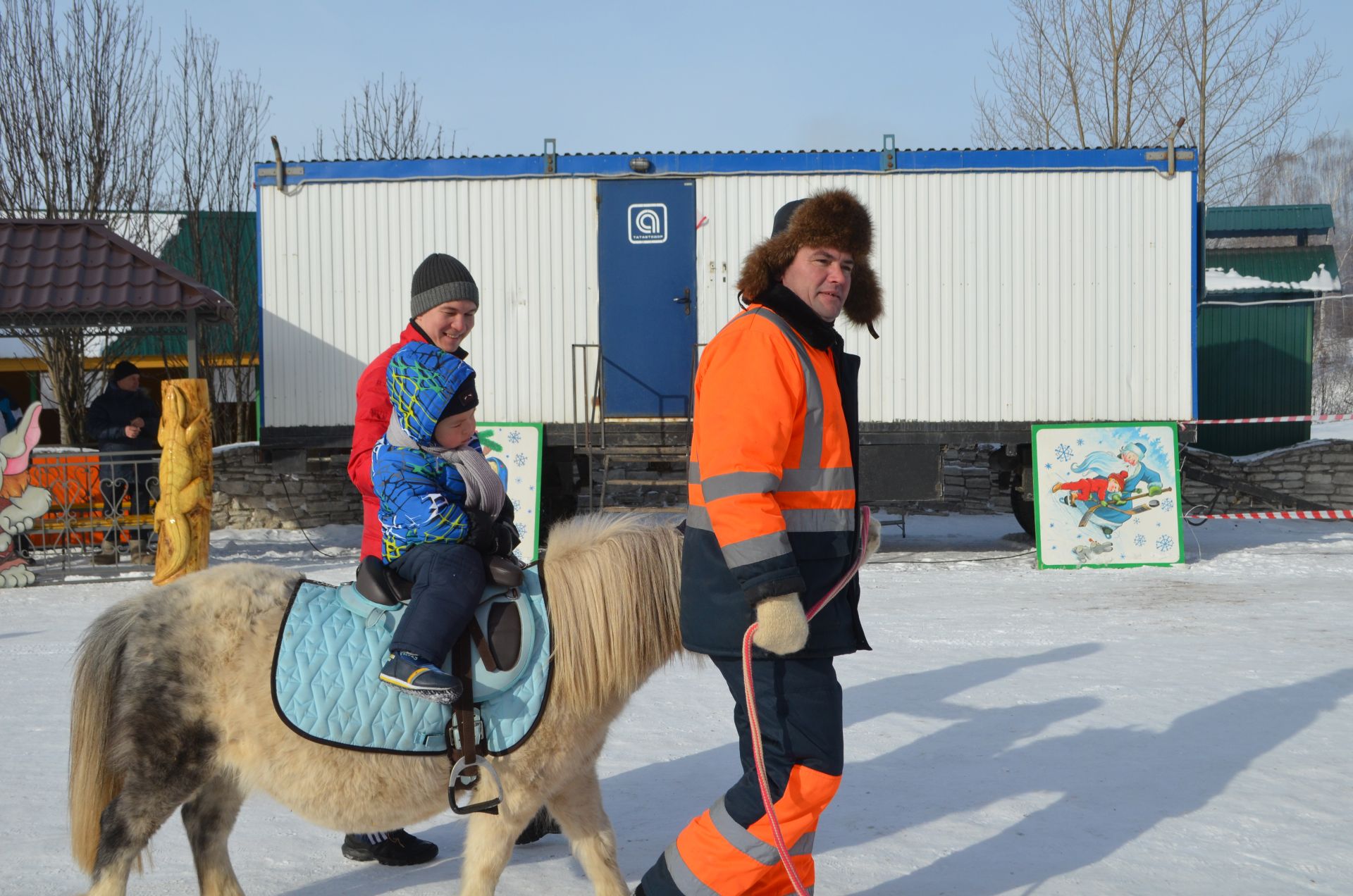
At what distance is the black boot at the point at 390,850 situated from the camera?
3.13 metres

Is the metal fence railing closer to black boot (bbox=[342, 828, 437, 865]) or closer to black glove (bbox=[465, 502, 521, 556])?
black boot (bbox=[342, 828, 437, 865])

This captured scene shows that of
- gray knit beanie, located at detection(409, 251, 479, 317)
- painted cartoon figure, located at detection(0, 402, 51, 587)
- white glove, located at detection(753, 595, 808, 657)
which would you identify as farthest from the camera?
painted cartoon figure, located at detection(0, 402, 51, 587)

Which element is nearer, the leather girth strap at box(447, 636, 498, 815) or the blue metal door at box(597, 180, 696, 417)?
the leather girth strap at box(447, 636, 498, 815)

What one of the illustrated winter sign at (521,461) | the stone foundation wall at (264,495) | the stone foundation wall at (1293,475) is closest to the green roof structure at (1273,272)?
the stone foundation wall at (1293,475)

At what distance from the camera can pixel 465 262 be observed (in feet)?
30.9

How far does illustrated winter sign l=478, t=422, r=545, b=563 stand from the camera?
29.5ft

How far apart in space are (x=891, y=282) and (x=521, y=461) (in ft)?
12.5

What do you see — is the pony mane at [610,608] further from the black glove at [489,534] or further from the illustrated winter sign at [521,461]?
the illustrated winter sign at [521,461]

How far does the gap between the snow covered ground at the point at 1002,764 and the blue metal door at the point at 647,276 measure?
3575 mm

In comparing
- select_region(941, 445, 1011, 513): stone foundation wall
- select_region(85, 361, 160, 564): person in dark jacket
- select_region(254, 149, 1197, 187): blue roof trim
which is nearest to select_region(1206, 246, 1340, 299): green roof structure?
select_region(941, 445, 1011, 513): stone foundation wall

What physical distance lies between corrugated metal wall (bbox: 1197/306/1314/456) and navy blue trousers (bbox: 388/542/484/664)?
13.0 metres

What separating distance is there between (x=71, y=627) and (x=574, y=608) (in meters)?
5.60

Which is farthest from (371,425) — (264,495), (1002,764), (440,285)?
(264,495)

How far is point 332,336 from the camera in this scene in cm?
944
